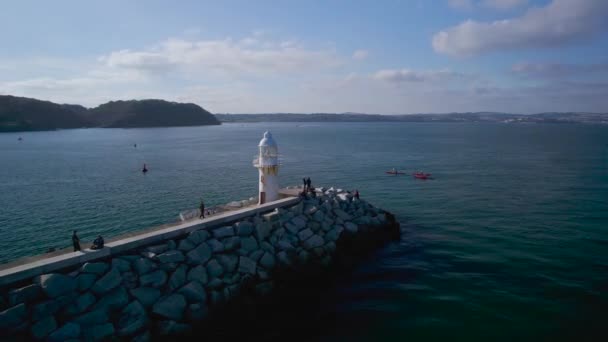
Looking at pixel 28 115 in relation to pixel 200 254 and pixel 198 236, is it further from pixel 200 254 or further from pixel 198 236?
pixel 200 254

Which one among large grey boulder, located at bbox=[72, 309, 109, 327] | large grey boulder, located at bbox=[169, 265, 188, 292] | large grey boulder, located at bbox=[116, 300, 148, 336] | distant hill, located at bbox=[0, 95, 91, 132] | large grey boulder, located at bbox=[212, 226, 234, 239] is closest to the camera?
large grey boulder, located at bbox=[72, 309, 109, 327]

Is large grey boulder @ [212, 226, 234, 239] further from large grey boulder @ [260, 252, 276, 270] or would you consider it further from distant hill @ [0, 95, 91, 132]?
distant hill @ [0, 95, 91, 132]

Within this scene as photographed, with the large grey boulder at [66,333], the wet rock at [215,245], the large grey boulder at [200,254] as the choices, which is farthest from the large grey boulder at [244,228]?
the large grey boulder at [66,333]

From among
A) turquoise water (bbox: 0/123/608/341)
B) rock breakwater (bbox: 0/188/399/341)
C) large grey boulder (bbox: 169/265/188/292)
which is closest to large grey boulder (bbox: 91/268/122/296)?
rock breakwater (bbox: 0/188/399/341)

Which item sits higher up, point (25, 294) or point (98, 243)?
point (98, 243)

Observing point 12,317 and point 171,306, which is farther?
point 171,306

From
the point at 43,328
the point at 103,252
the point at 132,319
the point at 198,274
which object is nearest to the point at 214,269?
the point at 198,274

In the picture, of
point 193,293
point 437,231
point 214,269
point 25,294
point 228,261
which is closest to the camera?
point 25,294

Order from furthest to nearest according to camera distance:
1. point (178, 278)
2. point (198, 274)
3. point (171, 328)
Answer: point (198, 274) < point (178, 278) < point (171, 328)

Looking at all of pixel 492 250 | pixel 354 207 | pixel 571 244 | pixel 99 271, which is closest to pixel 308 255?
pixel 354 207
